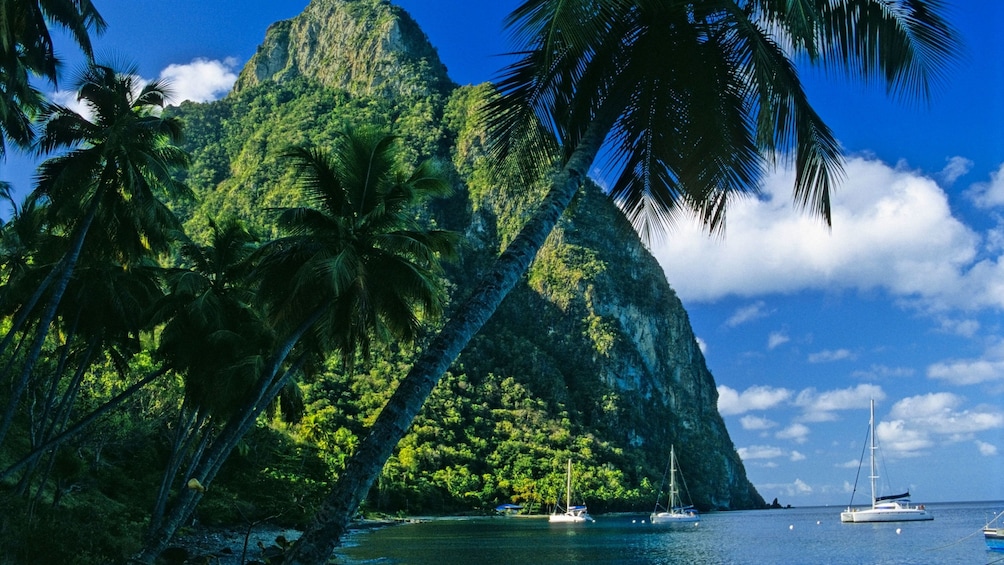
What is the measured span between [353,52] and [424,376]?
163132mm

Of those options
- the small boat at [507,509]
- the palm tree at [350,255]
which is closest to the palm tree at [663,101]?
the palm tree at [350,255]

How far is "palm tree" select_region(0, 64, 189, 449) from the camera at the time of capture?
14.5 meters

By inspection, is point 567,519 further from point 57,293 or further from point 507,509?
point 57,293

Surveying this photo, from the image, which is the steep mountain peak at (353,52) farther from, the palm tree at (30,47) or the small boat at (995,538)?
the palm tree at (30,47)

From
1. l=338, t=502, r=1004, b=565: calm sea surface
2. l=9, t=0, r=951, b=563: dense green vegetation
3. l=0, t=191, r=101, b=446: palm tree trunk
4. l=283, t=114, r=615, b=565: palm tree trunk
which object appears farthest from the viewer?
l=338, t=502, r=1004, b=565: calm sea surface

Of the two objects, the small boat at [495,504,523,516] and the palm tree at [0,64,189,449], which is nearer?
the palm tree at [0,64,189,449]

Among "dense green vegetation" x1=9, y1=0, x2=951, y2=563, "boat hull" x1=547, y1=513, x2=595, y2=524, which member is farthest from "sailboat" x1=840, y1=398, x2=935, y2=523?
"dense green vegetation" x1=9, y1=0, x2=951, y2=563

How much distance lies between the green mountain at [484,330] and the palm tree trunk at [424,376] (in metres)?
71.4

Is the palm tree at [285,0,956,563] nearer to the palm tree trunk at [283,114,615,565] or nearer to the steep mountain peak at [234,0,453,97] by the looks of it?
the palm tree trunk at [283,114,615,565]

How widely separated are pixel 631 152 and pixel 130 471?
3419 centimetres

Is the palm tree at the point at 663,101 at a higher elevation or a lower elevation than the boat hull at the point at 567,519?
higher

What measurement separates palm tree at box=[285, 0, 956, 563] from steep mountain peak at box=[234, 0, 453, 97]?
148221 millimetres

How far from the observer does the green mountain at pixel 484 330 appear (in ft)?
305

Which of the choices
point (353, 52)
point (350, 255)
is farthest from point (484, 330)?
point (350, 255)
